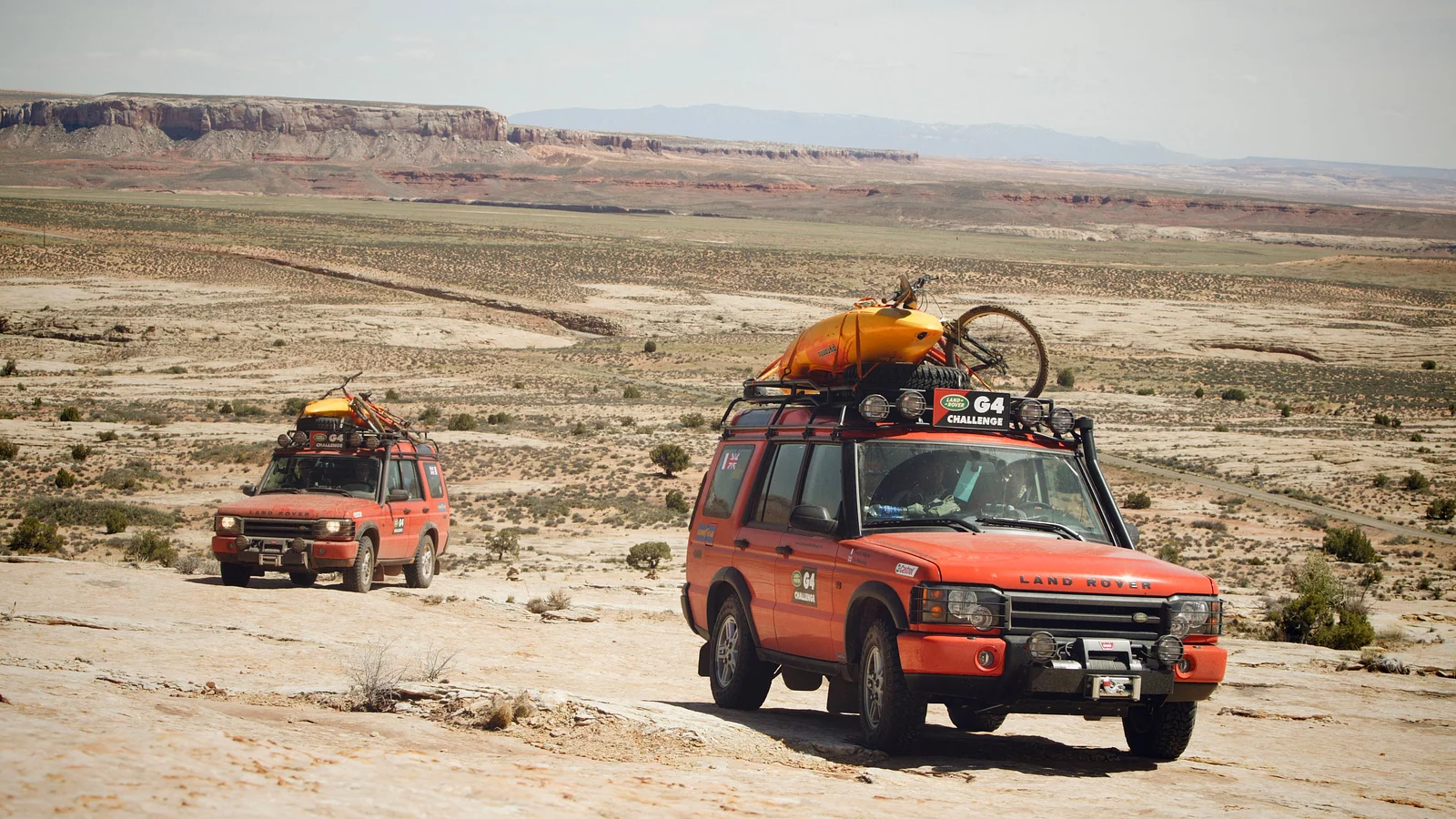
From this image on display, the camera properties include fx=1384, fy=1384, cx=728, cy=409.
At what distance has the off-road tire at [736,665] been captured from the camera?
9727 mm

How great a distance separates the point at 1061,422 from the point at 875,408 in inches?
53.3

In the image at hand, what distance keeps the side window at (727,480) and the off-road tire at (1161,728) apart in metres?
3.26

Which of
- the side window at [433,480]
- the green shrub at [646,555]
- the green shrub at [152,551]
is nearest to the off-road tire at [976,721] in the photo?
the side window at [433,480]

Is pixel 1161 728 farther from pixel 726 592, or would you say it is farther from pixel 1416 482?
pixel 1416 482

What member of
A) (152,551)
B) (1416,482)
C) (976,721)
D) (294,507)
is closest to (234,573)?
(294,507)

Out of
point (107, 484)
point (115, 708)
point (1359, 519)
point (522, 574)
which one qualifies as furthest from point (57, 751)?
point (1359, 519)

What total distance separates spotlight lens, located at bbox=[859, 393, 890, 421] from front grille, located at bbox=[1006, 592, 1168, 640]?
1.61 meters

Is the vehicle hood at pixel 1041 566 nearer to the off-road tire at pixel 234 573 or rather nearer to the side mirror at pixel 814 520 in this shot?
the side mirror at pixel 814 520

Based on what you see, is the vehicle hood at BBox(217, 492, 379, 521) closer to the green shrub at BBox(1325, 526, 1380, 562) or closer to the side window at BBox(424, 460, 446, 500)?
the side window at BBox(424, 460, 446, 500)

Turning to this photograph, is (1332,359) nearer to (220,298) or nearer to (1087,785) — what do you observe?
(220,298)

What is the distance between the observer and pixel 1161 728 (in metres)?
8.27

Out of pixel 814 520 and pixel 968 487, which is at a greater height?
pixel 968 487

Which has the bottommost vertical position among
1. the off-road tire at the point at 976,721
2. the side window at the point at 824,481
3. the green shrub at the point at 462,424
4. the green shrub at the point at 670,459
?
the green shrub at the point at 462,424

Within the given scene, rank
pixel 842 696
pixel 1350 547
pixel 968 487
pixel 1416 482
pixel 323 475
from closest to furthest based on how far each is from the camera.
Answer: pixel 968 487, pixel 842 696, pixel 323 475, pixel 1350 547, pixel 1416 482
